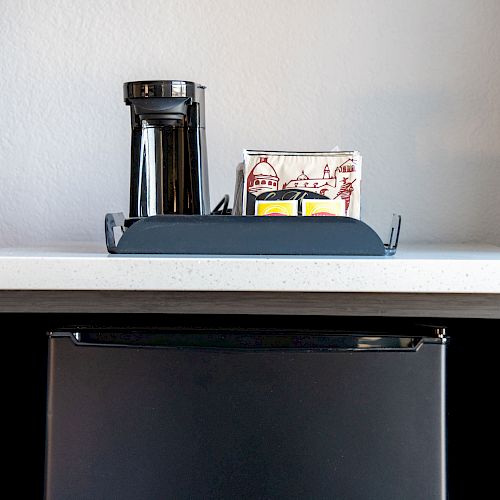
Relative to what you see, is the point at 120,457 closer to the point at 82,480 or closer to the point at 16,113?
the point at 82,480

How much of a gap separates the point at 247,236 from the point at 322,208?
0.19 m

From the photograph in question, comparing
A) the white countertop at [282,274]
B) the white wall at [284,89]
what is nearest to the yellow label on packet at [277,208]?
the white countertop at [282,274]

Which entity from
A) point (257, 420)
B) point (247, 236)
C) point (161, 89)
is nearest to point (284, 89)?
point (161, 89)

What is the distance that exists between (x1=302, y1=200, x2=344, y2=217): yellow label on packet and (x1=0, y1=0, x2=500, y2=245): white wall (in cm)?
39

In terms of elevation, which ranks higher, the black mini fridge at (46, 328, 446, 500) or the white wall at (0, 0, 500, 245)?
the white wall at (0, 0, 500, 245)

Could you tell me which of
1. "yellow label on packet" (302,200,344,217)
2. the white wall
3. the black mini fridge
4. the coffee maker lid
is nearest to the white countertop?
the black mini fridge

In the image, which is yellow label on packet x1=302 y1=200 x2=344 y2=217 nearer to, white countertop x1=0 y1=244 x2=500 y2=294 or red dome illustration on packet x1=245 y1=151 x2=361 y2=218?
red dome illustration on packet x1=245 y1=151 x2=361 y2=218

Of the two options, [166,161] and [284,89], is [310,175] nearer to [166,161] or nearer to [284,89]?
[166,161]

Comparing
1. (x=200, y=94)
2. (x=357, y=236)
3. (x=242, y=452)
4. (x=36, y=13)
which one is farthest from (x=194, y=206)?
(x=36, y=13)

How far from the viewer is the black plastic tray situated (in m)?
1.10

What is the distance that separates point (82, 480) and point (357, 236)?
50 cm

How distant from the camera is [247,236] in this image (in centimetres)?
111

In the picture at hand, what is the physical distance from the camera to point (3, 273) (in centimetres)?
104

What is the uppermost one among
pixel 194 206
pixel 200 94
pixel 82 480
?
pixel 200 94
